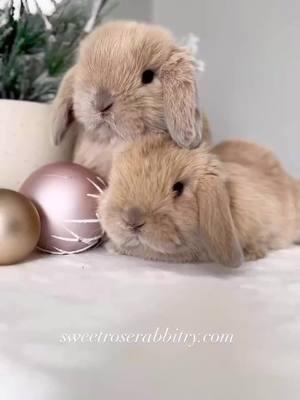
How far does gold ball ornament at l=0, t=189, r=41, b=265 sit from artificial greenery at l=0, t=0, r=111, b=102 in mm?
282

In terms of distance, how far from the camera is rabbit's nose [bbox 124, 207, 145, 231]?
63cm

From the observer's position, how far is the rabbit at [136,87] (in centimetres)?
69

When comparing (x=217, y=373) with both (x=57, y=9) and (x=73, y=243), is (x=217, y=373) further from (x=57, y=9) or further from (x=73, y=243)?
(x=57, y=9)

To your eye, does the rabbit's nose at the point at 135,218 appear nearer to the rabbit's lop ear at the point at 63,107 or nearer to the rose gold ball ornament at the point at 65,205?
the rose gold ball ornament at the point at 65,205

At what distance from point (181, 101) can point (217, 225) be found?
165 mm

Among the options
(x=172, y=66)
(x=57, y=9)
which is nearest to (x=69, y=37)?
(x=57, y=9)

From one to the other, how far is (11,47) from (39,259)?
0.36 meters

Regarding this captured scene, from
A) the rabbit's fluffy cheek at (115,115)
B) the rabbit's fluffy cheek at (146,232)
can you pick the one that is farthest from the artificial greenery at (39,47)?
the rabbit's fluffy cheek at (146,232)

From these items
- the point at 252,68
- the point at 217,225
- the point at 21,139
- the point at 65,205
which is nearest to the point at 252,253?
the point at 217,225

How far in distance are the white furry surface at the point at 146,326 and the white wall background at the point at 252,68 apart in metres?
0.57

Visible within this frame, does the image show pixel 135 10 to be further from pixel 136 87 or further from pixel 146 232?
pixel 146 232

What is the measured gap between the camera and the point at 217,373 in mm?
380

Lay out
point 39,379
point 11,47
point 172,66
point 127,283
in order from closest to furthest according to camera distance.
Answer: point 39,379, point 127,283, point 172,66, point 11,47

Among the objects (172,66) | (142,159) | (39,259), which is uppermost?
(172,66)
